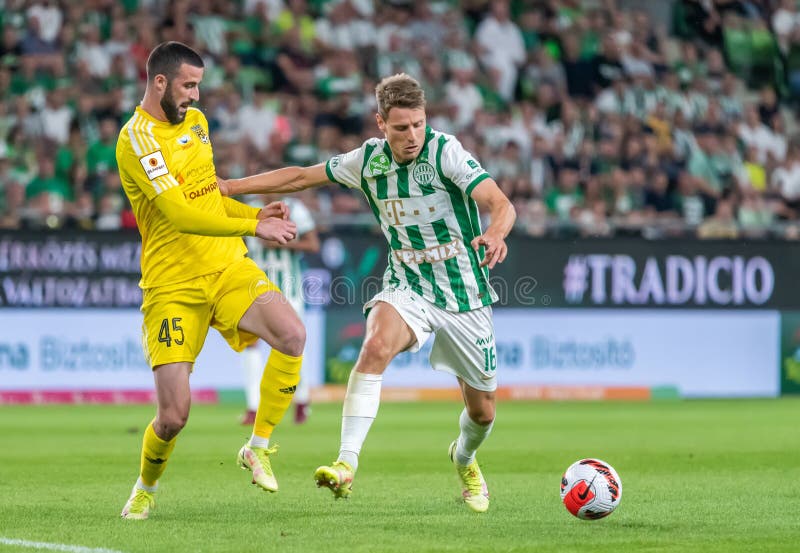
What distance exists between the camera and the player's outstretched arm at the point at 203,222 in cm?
723

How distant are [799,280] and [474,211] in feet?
35.9

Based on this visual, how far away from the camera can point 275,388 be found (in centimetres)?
773

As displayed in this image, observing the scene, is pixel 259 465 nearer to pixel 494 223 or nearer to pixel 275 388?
pixel 275 388

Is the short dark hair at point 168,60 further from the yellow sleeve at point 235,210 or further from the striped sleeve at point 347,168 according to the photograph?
the striped sleeve at point 347,168

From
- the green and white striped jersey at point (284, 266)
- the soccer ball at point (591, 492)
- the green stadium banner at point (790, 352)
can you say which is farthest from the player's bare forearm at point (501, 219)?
the green stadium banner at point (790, 352)

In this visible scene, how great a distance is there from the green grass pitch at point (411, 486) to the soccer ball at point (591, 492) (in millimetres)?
83

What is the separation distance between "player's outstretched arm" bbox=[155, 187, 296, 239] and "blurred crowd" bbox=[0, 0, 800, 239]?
894 cm

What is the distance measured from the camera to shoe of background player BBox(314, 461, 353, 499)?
22.4 feet

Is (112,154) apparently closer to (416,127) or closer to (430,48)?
(430,48)

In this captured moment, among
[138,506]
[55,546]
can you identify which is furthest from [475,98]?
[55,546]

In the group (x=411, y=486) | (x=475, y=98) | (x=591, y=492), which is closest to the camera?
(x=591, y=492)

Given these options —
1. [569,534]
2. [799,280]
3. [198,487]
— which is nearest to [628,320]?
[799,280]

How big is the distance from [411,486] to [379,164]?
89.7 inches

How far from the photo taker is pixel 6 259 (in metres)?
15.6
